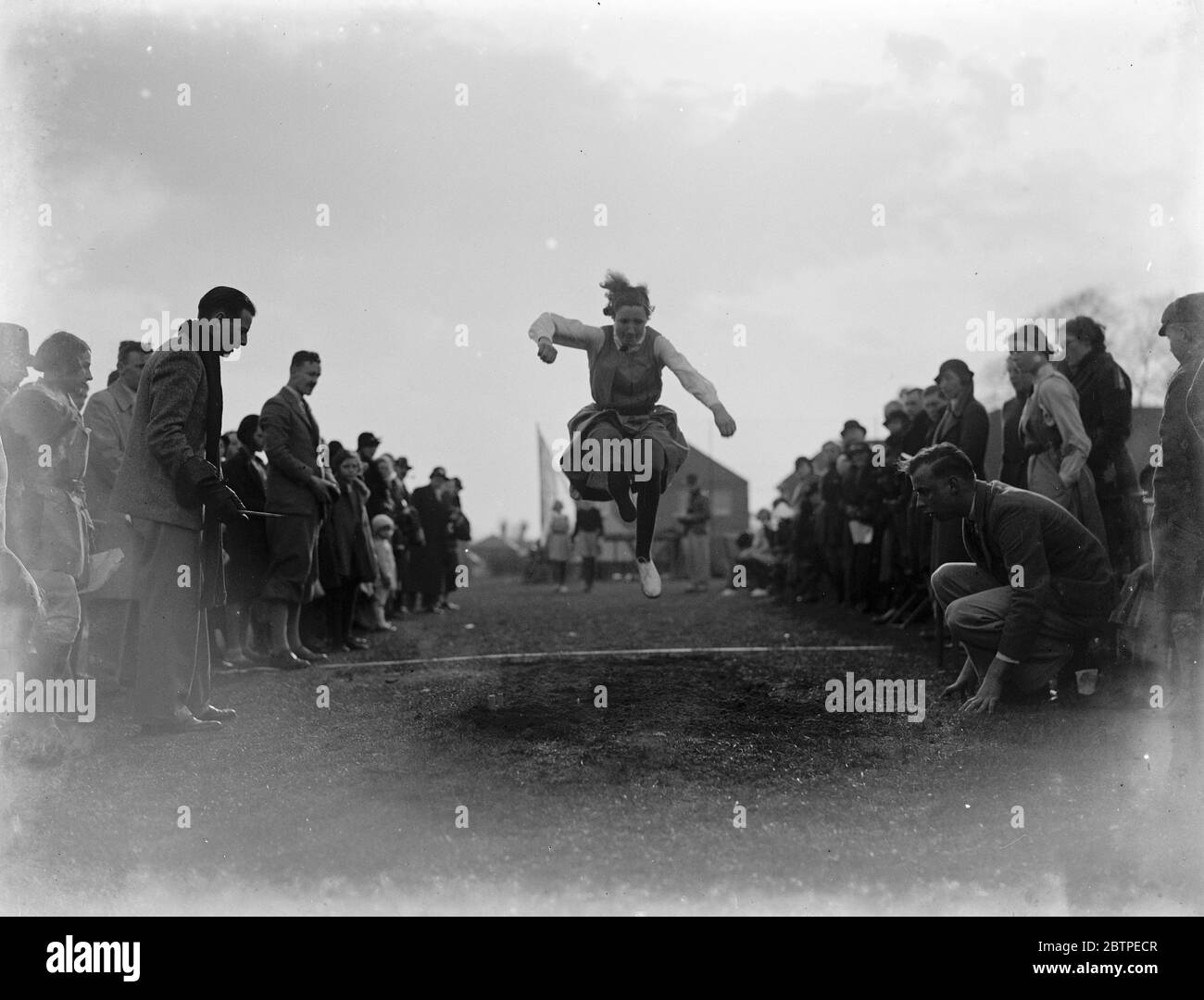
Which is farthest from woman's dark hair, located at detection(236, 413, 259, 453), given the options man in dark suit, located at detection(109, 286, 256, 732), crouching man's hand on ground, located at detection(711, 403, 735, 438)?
crouching man's hand on ground, located at detection(711, 403, 735, 438)

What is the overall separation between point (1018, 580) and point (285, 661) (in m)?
5.79

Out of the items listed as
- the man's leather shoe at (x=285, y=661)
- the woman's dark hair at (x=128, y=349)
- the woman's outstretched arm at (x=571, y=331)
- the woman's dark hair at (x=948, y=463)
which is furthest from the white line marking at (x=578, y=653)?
the woman's dark hair at (x=948, y=463)

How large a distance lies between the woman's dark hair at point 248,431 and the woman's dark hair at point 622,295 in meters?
4.43

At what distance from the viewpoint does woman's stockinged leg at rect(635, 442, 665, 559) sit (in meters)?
6.46

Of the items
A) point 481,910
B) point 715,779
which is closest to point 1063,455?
point 715,779

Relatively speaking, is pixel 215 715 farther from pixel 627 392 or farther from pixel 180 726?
pixel 627 392

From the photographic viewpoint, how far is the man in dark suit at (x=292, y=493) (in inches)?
343

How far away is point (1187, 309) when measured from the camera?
5660 mm

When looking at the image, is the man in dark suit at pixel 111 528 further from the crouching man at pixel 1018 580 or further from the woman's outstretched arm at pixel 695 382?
the crouching man at pixel 1018 580

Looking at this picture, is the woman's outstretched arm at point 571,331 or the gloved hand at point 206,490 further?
the woman's outstretched arm at point 571,331

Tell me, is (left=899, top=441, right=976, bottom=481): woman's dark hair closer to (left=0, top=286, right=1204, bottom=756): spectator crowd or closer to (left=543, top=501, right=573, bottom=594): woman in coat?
(left=0, top=286, right=1204, bottom=756): spectator crowd
